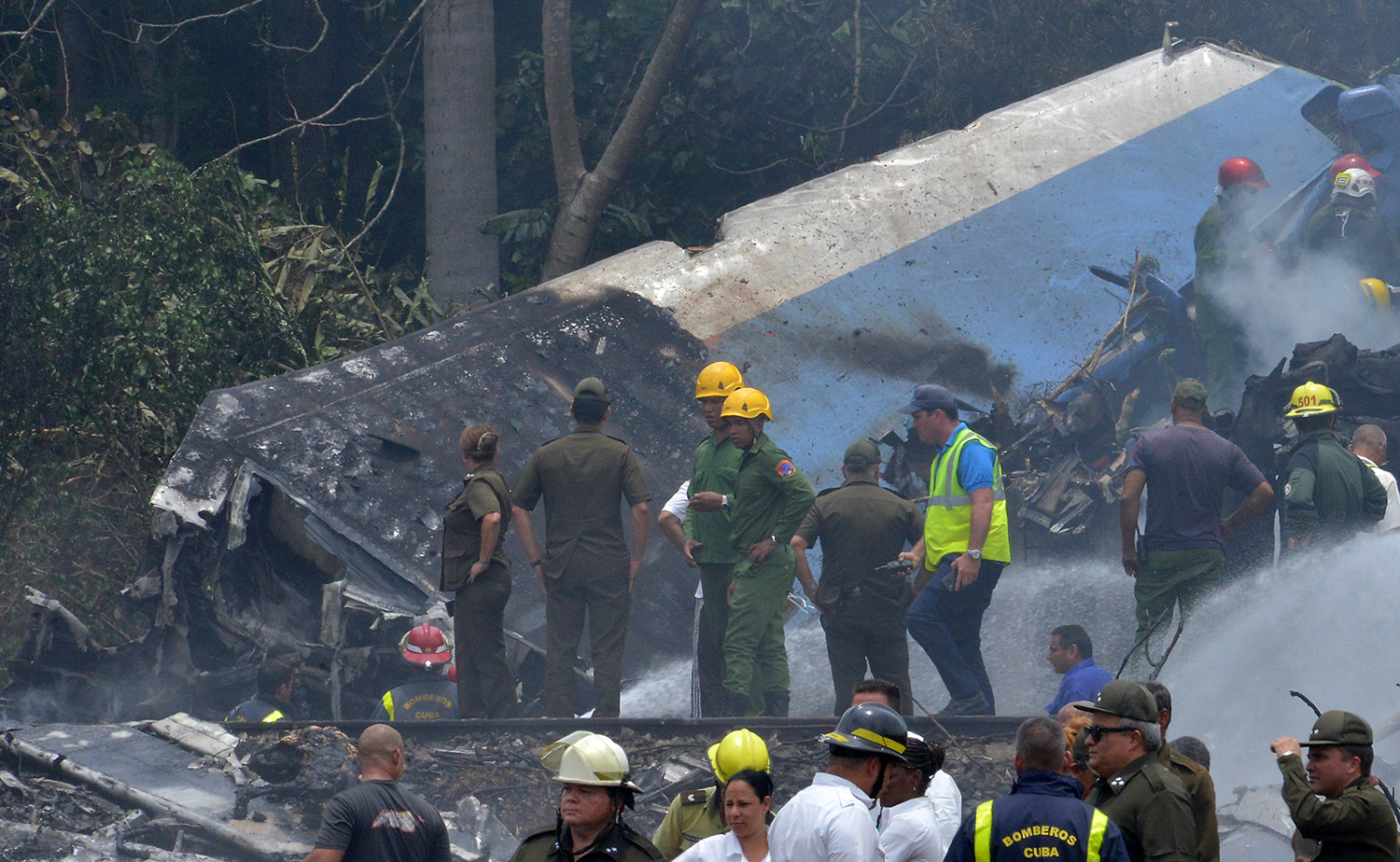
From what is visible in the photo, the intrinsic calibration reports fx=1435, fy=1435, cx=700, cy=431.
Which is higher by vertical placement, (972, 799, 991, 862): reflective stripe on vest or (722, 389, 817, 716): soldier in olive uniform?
(722, 389, 817, 716): soldier in olive uniform

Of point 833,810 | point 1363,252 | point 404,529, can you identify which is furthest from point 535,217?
point 833,810

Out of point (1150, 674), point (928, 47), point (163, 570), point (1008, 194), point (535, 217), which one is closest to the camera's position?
point (1150, 674)

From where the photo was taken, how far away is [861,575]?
5973mm

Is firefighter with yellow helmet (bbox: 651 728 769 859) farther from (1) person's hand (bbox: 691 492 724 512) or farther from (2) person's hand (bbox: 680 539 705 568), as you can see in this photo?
(2) person's hand (bbox: 680 539 705 568)

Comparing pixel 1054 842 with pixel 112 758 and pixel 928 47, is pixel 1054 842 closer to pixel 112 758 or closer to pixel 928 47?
pixel 112 758

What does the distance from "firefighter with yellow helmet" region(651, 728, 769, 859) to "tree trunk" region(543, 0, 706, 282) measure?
303 inches

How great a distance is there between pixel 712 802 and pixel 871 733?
2.18ft

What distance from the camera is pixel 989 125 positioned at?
32.9ft

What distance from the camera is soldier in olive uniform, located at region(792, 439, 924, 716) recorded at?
598 cm

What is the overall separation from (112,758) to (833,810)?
3627 millimetres

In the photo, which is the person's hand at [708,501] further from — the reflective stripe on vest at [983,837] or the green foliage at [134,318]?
the green foliage at [134,318]

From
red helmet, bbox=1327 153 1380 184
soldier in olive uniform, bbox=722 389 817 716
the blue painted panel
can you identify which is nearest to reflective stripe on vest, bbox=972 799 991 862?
soldier in olive uniform, bbox=722 389 817 716

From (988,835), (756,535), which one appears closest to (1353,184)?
(756,535)

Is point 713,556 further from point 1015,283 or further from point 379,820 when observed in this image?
point 1015,283
